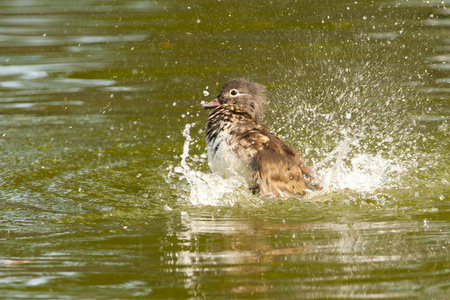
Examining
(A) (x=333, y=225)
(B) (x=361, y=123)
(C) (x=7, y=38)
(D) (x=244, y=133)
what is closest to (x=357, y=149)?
(B) (x=361, y=123)

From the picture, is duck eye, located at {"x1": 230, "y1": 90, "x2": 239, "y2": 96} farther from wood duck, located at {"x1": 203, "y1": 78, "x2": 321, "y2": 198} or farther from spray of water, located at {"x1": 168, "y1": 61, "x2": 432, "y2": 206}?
spray of water, located at {"x1": 168, "y1": 61, "x2": 432, "y2": 206}

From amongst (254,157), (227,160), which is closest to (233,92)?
(227,160)

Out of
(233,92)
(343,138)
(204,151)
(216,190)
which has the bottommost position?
(216,190)

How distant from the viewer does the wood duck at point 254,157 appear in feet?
21.2

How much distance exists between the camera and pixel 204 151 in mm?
9000

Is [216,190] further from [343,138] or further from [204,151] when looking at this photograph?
[343,138]

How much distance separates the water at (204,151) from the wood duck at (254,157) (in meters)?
0.16

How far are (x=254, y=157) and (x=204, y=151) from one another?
2.53 m

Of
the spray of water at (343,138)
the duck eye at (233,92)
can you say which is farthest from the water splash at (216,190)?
the duck eye at (233,92)

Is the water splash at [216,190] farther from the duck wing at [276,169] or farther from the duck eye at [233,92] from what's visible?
the duck eye at [233,92]

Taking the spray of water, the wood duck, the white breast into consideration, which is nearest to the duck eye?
the wood duck

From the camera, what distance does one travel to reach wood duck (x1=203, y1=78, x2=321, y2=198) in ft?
21.2

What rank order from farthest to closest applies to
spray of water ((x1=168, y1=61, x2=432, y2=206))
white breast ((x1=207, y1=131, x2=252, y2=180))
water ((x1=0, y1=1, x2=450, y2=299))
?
spray of water ((x1=168, y1=61, x2=432, y2=206)) < white breast ((x1=207, y1=131, x2=252, y2=180)) < water ((x1=0, y1=1, x2=450, y2=299))

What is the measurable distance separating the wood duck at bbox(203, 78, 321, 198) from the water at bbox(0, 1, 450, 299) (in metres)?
0.16
